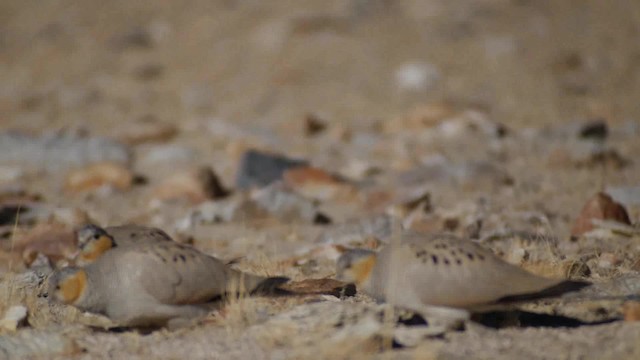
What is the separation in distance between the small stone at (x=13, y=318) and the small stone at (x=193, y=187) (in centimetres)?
476

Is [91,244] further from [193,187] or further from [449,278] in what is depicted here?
[193,187]

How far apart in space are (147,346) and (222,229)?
13.4 feet

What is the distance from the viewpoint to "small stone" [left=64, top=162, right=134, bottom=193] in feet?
36.2

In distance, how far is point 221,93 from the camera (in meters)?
15.8

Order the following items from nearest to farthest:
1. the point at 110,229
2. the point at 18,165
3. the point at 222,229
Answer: the point at 110,229
the point at 222,229
the point at 18,165

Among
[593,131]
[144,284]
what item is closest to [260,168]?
[593,131]

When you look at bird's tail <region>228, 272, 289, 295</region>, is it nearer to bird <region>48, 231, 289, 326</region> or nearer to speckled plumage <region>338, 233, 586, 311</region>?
bird <region>48, 231, 289, 326</region>

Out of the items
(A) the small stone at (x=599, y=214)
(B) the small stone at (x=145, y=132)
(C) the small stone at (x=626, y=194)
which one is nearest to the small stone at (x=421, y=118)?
(B) the small stone at (x=145, y=132)

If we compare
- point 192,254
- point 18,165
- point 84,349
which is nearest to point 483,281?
point 192,254

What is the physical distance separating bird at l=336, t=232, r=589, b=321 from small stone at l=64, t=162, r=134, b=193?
6.65m

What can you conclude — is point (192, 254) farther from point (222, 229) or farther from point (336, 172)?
point (336, 172)

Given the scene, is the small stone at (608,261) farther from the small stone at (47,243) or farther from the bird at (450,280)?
the small stone at (47,243)

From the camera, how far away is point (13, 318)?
530 centimetres

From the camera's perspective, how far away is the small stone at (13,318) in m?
5.26
